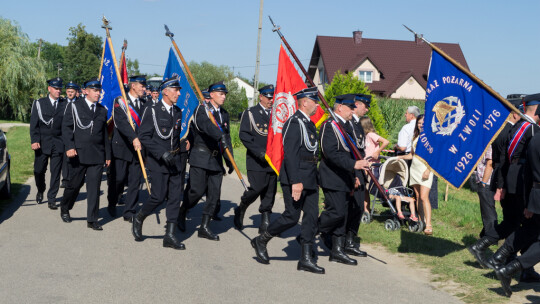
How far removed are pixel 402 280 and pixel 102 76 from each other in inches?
241

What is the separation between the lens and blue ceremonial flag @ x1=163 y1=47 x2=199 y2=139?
8252 millimetres

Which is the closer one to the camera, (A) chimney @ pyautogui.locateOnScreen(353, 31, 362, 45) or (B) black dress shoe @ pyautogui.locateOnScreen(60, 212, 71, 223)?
(B) black dress shoe @ pyautogui.locateOnScreen(60, 212, 71, 223)

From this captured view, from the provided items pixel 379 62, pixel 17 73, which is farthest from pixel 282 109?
pixel 379 62

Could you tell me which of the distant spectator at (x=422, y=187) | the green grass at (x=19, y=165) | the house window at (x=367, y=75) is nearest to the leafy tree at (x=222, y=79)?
the house window at (x=367, y=75)

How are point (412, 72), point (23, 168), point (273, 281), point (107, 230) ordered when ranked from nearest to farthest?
point (273, 281), point (107, 230), point (23, 168), point (412, 72)

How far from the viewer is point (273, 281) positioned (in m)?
6.00

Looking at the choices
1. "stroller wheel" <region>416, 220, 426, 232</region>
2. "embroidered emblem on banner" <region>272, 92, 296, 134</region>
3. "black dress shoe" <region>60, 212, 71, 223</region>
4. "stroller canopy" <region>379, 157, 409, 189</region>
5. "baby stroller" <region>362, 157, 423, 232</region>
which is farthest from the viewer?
"stroller canopy" <region>379, 157, 409, 189</region>

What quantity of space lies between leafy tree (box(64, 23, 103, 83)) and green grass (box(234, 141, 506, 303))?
8621 cm

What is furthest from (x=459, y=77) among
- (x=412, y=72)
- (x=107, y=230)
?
(x=412, y=72)

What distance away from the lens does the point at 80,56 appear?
9162cm

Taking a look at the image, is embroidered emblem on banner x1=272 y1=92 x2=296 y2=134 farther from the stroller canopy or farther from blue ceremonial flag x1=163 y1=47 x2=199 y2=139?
the stroller canopy

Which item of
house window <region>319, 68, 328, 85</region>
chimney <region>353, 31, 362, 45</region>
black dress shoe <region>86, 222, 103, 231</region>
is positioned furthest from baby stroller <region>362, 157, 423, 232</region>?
chimney <region>353, 31, 362, 45</region>

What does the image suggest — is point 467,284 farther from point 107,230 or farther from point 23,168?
point 23,168

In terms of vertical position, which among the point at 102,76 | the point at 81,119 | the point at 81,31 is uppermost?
the point at 81,31
